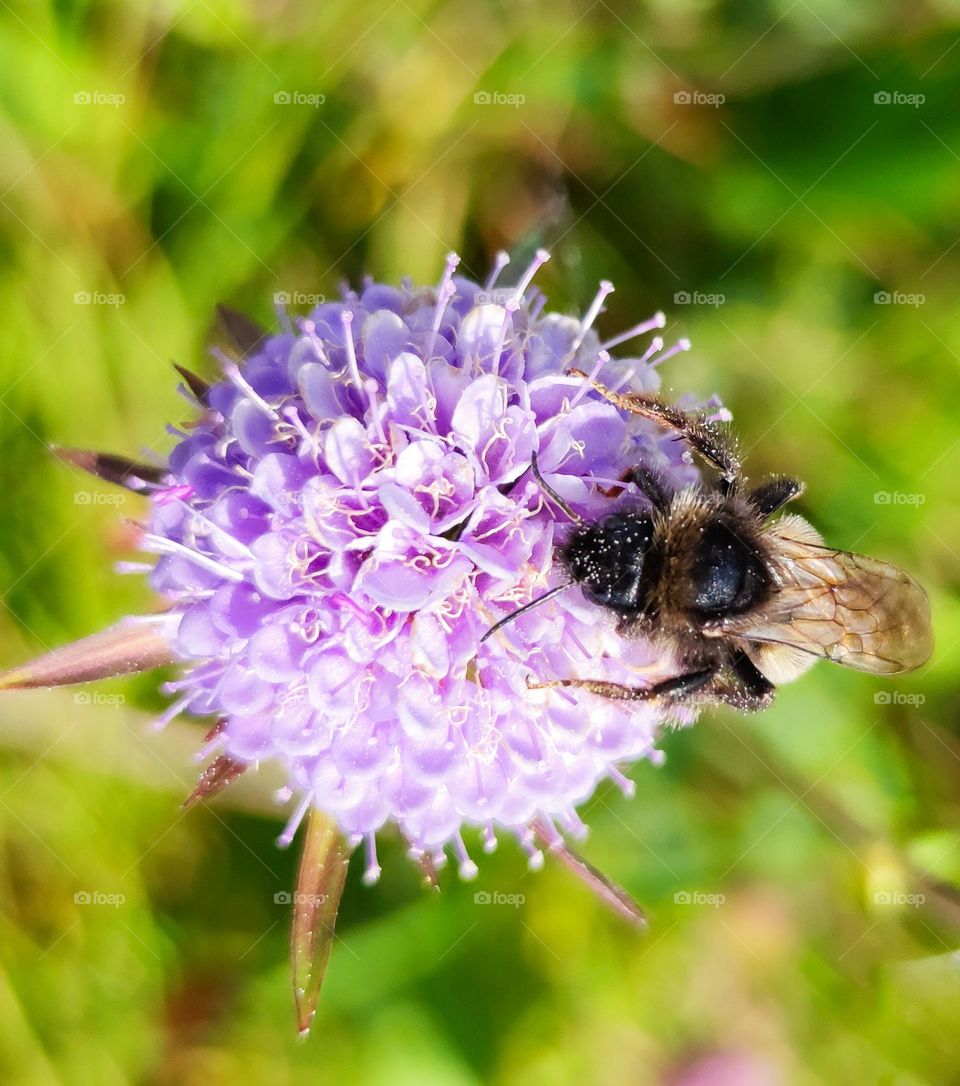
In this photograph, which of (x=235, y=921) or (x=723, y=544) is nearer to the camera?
(x=723, y=544)

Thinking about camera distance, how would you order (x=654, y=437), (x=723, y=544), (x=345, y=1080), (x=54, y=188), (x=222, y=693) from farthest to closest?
(x=54, y=188), (x=345, y=1080), (x=654, y=437), (x=222, y=693), (x=723, y=544)

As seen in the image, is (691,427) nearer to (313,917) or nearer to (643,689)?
(643,689)

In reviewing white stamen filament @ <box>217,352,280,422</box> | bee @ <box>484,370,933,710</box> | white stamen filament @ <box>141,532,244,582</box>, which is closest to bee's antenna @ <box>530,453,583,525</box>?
bee @ <box>484,370,933,710</box>

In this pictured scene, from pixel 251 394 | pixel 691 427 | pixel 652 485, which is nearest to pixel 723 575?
pixel 652 485

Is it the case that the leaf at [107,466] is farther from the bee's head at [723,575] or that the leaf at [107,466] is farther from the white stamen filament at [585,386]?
the bee's head at [723,575]

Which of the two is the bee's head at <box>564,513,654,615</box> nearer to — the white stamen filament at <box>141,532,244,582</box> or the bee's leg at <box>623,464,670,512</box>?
the bee's leg at <box>623,464,670,512</box>

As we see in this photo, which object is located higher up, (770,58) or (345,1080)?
(770,58)

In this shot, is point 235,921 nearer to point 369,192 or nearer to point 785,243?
point 369,192

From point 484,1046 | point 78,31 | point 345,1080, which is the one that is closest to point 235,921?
point 345,1080
